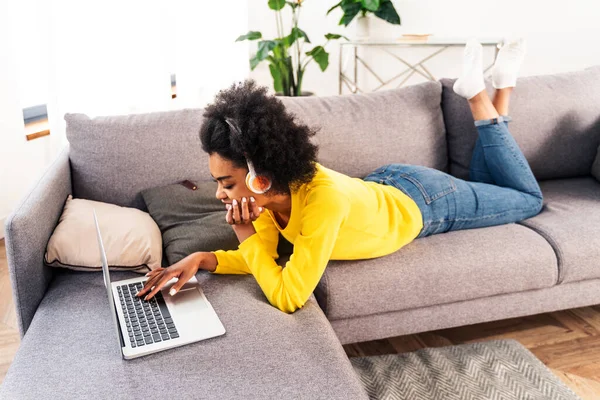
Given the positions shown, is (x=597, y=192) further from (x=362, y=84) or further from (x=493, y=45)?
(x=362, y=84)

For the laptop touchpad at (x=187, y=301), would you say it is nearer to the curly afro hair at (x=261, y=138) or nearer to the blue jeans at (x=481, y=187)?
the curly afro hair at (x=261, y=138)

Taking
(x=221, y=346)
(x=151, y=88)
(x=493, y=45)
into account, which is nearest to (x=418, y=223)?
(x=221, y=346)

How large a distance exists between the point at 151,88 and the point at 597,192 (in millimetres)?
2236

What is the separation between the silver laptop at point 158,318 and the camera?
1297 mm

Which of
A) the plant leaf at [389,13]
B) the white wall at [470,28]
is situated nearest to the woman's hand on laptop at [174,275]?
the plant leaf at [389,13]

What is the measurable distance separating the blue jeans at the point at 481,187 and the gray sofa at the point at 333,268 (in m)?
0.06

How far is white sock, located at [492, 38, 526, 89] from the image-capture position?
2119mm

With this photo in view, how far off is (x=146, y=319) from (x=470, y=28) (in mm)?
3173

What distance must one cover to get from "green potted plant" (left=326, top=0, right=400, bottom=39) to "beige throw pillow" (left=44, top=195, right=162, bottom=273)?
2420 mm

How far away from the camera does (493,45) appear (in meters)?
3.63

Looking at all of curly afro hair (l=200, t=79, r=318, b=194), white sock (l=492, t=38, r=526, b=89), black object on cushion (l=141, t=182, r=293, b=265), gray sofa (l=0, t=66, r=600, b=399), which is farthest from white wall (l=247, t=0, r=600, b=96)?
curly afro hair (l=200, t=79, r=318, b=194)

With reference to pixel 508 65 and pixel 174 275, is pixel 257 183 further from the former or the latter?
pixel 508 65

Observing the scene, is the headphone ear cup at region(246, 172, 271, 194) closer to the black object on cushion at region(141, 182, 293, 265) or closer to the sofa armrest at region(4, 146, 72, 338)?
the black object on cushion at region(141, 182, 293, 265)

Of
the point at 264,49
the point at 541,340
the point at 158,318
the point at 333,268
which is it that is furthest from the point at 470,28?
the point at 158,318
